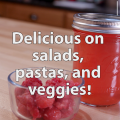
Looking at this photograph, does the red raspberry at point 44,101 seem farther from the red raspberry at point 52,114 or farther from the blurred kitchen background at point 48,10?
the blurred kitchen background at point 48,10

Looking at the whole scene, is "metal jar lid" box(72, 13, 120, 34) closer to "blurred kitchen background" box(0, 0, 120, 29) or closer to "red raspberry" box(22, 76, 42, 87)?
"red raspberry" box(22, 76, 42, 87)

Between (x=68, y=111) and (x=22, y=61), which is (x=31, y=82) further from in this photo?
(x=22, y=61)

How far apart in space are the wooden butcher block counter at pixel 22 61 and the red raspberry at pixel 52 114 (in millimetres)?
79

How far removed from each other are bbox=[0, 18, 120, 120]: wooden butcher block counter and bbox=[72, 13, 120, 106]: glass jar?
0.11ft

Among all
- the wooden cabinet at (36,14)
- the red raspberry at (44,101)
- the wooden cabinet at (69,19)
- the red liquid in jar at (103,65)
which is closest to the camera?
the red raspberry at (44,101)

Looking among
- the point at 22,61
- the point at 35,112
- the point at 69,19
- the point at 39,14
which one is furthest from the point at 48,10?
the point at 35,112

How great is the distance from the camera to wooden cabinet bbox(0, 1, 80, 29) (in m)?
2.43

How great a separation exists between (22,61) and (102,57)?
1.35ft

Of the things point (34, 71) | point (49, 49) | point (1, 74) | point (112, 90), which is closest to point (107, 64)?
point (112, 90)

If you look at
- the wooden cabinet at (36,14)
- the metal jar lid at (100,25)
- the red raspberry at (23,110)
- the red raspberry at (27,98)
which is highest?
the metal jar lid at (100,25)

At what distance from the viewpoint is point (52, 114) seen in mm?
431

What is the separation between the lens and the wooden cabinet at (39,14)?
7.97ft

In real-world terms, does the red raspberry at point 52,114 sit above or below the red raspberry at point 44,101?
below

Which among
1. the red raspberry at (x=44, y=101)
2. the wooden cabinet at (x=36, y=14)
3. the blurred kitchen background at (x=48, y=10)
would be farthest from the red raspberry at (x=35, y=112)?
the wooden cabinet at (x=36, y=14)
